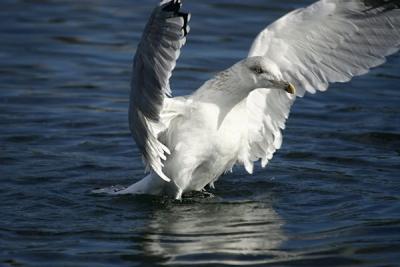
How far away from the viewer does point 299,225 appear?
26.0ft

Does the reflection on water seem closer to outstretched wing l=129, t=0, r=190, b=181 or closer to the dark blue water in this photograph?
the dark blue water

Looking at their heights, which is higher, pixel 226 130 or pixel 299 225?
pixel 226 130

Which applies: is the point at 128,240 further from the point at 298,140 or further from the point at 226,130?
the point at 298,140

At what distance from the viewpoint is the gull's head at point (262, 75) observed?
823cm

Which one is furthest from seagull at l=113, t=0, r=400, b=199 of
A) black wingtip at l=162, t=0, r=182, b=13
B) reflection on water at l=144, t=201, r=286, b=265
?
reflection on water at l=144, t=201, r=286, b=265

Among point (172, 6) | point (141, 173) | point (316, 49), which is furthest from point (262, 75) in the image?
point (141, 173)

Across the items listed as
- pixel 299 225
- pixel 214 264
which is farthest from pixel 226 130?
pixel 214 264

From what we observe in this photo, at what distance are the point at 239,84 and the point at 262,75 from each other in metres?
0.22

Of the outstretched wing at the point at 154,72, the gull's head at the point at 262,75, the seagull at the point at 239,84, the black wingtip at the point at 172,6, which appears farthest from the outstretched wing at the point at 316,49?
the black wingtip at the point at 172,6

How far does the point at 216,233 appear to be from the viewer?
770cm

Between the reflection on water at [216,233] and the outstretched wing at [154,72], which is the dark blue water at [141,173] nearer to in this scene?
the reflection on water at [216,233]

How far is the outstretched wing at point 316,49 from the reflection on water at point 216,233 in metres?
0.71

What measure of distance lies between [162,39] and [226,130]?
1.23 meters

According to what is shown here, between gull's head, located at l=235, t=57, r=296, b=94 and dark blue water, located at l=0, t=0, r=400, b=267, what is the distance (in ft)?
3.49
